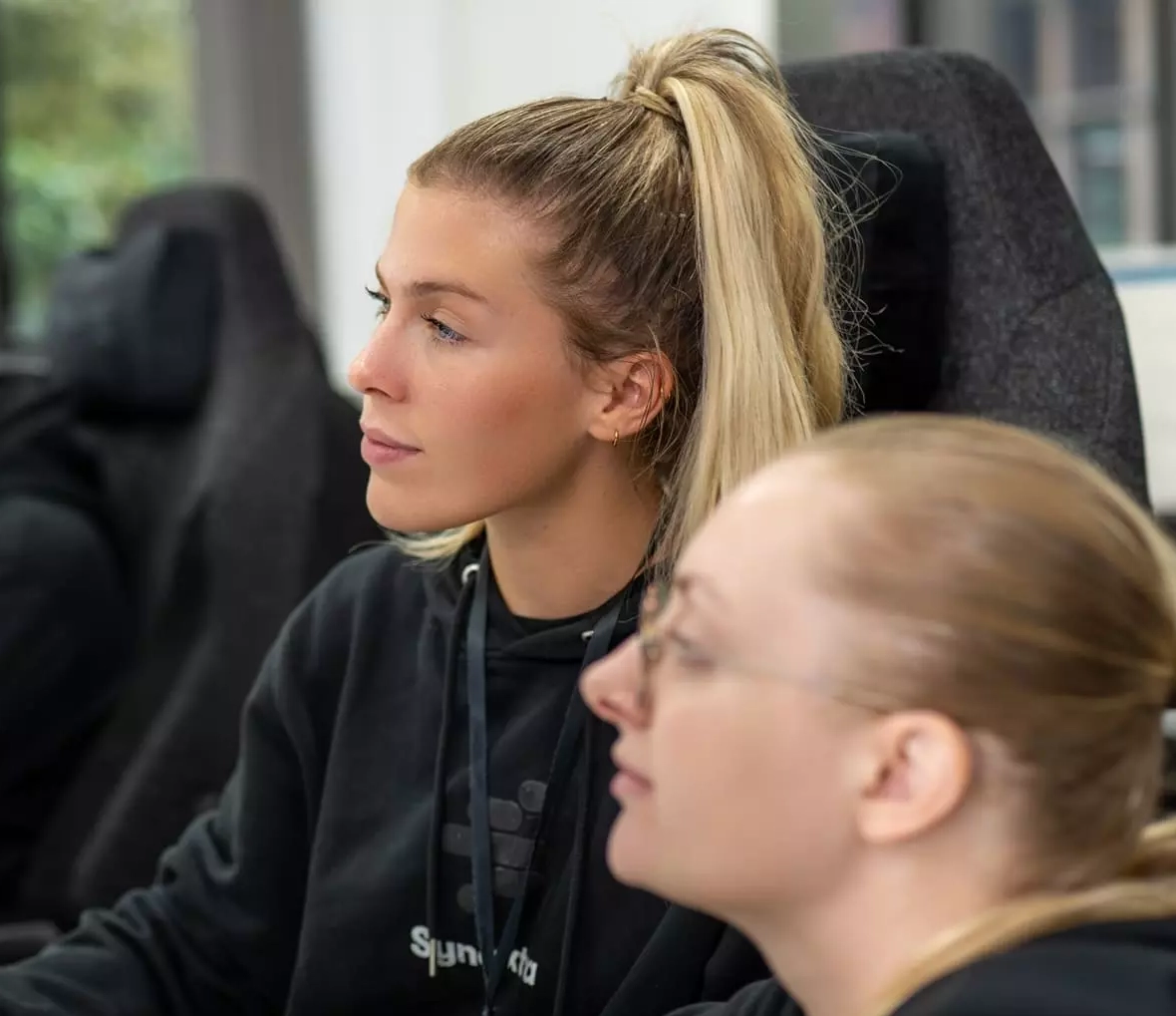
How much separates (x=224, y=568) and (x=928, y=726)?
3.63 feet

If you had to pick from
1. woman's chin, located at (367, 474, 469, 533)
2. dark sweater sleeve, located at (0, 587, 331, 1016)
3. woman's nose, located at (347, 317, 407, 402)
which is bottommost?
dark sweater sleeve, located at (0, 587, 331, 1016)

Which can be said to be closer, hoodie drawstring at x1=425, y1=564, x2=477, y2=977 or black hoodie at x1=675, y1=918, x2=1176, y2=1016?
black hoodie at x1=675, y1=918, x2=1176, y2=1016

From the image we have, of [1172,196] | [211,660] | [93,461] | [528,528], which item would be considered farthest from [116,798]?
[1172,196]

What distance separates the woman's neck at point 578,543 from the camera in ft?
3.27

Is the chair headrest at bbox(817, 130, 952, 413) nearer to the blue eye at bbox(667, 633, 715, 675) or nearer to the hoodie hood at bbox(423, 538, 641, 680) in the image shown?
the hoodie hood at bbox(423, 538, 641, 680)

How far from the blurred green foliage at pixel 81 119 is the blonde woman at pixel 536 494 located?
2160 mm

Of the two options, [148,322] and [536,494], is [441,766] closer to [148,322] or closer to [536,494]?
[536,494]

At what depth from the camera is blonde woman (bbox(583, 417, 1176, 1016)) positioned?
61 centimetres

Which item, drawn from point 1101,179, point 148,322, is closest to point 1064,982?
point 148,322

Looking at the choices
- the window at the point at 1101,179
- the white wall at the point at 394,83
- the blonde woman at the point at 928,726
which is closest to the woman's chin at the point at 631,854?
the blonde woman at the point at 928,726

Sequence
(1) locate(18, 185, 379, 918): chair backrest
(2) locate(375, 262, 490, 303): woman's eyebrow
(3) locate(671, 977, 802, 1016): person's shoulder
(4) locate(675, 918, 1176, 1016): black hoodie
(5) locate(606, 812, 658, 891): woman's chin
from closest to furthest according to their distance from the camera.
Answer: (4) locate(675, 918, 1176, 1016): black hoodie < (5) locate(606, 812, 658, 891): woman's chin < (3) locate(671, 977, 802, 1016): person's shoulder < (2) locate(375, 262, 490, 303): woman's eyebrow < (1) locate(18, 185, 379, 918): chair backrest

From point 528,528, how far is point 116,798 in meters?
0.79

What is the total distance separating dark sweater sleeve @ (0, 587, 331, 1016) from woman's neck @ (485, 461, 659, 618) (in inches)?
6.9

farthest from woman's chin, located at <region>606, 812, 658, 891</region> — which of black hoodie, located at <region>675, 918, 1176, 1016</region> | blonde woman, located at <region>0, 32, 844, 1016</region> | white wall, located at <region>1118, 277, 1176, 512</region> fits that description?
white wall, located at <region>1118, 277, 1176, 512</region>
